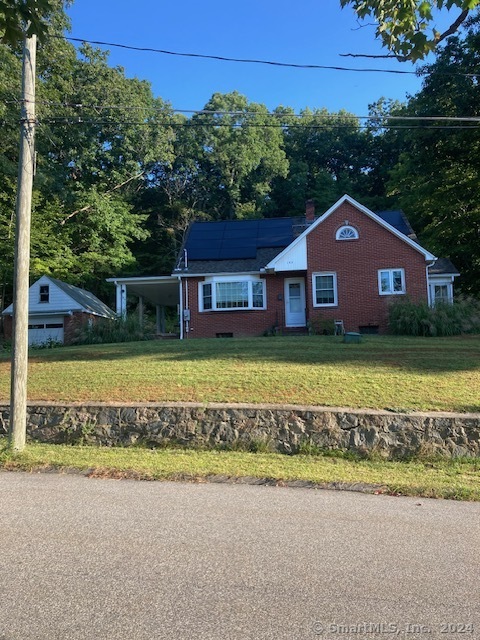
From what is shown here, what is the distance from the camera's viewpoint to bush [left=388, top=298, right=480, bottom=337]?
18.8 m

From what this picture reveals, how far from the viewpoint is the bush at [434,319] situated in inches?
742

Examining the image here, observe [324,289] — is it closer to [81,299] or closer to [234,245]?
[234,245]

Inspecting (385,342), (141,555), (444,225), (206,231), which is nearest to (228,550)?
(141,555)

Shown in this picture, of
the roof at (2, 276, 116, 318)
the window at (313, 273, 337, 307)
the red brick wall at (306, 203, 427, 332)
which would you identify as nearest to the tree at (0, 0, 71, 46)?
the red brick wall at (306, 203, 427, 332)

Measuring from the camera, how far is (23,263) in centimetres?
923

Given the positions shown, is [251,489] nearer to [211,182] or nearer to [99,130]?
[99,130]

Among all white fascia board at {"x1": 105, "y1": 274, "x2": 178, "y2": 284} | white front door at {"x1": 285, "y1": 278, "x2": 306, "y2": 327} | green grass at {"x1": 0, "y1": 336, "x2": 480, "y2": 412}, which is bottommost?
green grass at {"x1": 0, "y1": 336, "x2": 480, "y2": 412}

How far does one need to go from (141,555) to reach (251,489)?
8.53ft

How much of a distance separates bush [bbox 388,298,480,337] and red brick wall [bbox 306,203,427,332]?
2.08m

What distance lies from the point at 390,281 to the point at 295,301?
4243mm

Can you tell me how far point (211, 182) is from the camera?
52406mm

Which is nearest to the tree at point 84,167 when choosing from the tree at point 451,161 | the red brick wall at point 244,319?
the red brick wall at point 244,319

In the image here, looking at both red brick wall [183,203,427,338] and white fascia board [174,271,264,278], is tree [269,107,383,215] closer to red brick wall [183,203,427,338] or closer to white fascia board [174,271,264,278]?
red brick wall [183,203,427,338]

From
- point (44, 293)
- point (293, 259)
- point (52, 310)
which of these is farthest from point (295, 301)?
point (44, 293)
